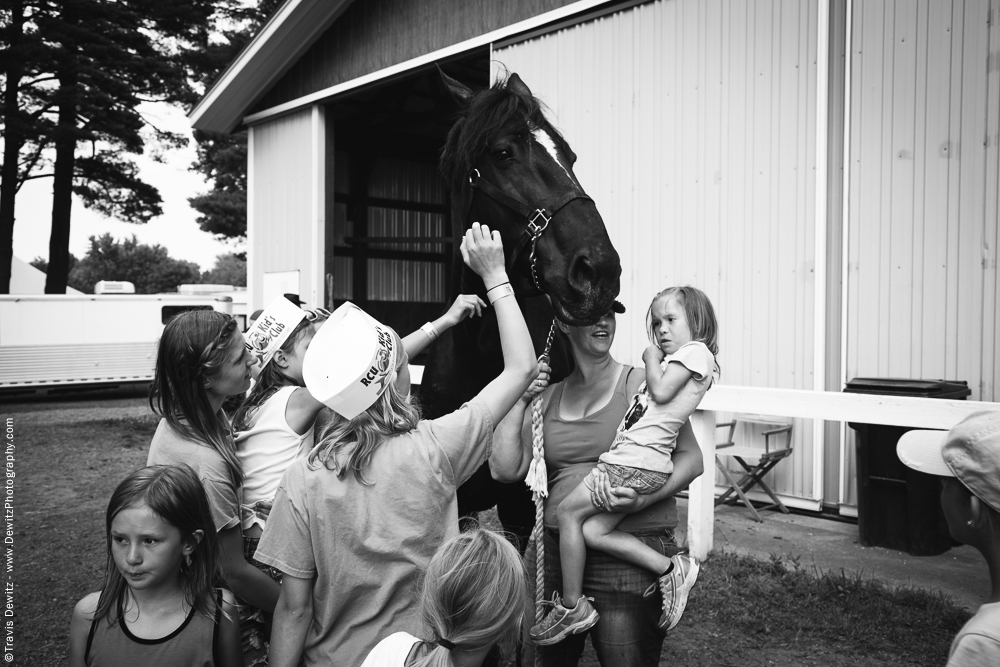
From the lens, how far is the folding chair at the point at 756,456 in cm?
597

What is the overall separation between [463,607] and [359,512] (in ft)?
1.30

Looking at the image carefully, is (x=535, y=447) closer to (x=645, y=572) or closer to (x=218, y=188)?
(x=645, y=572)

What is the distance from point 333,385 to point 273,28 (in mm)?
10170

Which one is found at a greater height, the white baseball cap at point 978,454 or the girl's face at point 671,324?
the girl's face at point 671,324

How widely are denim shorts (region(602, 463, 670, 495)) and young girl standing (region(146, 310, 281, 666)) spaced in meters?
1.08

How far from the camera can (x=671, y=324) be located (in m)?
2.61

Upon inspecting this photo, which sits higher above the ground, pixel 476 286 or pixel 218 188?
pixel 218 188

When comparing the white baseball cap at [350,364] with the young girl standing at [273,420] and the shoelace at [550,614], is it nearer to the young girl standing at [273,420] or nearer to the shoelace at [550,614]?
the young girl standing at [273,420]

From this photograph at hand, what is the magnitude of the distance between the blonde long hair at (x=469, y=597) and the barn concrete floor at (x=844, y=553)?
12.5 feet

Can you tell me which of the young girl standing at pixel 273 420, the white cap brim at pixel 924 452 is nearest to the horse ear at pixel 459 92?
the young girl standing at pixel 273 420

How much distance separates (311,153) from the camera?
1102 cm

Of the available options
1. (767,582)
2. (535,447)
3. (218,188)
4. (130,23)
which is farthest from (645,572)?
(218,188)

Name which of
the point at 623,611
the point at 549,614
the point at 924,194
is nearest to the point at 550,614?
→ the point at 549,614

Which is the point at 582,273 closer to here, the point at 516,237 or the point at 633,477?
the point at 516,237
